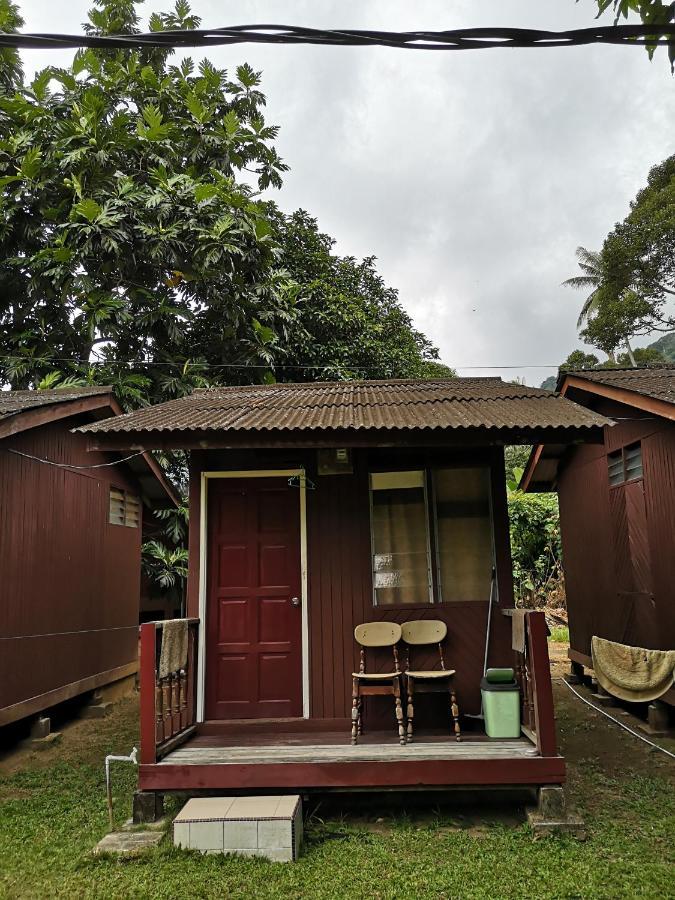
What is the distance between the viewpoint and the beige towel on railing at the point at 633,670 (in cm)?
654

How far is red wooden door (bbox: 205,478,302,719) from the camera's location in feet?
18.7

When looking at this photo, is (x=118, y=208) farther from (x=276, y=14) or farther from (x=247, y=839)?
(x=247, y=839)

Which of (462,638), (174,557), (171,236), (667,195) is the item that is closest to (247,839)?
(462,638)

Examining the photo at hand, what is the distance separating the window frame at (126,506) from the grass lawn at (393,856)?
13.8 feet

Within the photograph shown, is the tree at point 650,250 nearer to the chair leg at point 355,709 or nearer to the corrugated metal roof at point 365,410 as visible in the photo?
the corrugated metal roof at point 365,410

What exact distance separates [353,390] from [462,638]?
322 centimetres

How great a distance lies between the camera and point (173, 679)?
5.12 metres

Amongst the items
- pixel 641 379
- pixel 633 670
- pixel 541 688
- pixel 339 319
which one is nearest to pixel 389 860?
pixel 541 688

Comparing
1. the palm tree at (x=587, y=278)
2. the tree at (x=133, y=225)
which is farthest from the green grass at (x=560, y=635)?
the palm tree at (x=587, y=278)

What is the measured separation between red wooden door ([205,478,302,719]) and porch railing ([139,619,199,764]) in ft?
0.85

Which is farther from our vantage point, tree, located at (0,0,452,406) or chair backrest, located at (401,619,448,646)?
tree, located at (0,0,452,406)

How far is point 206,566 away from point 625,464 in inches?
198

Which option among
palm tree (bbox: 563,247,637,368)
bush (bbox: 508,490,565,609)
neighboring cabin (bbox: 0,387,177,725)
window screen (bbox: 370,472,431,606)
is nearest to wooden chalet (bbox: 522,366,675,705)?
window screen (bbox: 370,472,431,606)

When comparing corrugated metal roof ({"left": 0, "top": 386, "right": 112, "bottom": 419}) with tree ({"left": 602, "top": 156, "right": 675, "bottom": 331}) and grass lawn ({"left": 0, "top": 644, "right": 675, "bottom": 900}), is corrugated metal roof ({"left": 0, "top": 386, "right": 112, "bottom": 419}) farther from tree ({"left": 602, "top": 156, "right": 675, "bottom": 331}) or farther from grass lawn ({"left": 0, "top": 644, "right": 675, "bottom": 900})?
tree ({"left": 602, "top": 156, "right": 675, "bottom": 331})
